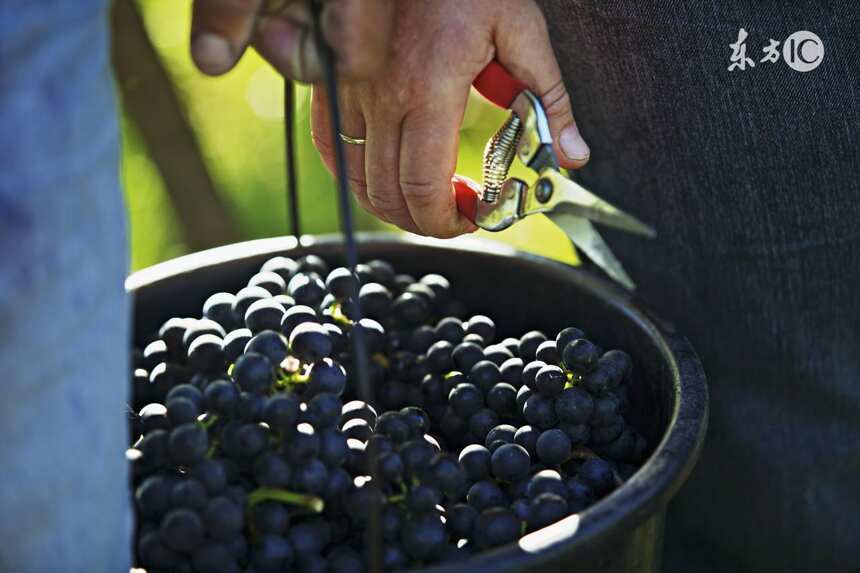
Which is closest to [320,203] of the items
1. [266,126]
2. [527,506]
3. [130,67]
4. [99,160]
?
[266,126]

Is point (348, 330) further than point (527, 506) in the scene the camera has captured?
Yes

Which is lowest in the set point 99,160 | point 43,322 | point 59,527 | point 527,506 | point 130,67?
point 527,506

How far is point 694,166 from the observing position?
4.46 ft

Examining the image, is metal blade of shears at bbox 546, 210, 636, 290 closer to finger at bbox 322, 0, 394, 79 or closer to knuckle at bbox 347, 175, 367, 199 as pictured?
knuckle at bbox 347, 175, 367, 199

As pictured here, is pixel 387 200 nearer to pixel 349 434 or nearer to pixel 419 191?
pixel 419 191

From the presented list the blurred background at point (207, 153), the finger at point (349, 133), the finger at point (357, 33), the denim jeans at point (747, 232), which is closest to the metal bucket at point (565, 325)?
the finger at point (349, 133)

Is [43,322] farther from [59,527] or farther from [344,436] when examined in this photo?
[344,436]

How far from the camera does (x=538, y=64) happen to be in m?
1.11

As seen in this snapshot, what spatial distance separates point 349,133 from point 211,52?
38 cm

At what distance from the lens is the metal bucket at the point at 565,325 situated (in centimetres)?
81

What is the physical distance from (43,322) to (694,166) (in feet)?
3.27

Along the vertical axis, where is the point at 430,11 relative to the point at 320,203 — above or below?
above

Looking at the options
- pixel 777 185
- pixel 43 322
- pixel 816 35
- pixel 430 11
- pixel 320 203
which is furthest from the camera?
pixel 320 203

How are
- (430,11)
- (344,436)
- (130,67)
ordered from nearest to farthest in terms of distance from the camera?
(344,436) < (430,11) < (130,67)
